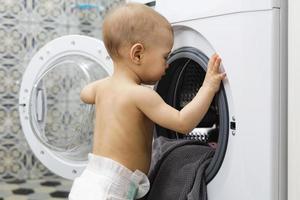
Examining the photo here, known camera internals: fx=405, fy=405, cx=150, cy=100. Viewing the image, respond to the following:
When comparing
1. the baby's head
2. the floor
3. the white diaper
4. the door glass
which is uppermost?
the baby's head

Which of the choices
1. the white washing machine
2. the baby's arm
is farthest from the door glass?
the baby's arm

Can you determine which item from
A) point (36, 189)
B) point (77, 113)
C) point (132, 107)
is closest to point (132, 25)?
point (132, 107)

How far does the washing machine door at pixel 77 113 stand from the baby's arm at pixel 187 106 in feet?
1.71

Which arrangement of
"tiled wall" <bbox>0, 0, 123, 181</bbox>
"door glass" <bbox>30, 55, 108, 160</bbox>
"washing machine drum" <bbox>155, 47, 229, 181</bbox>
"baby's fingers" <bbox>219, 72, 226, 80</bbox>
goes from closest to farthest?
"baby's fingers" <bbox>219, 72, 226, 80</bbox> < "washing machine drum" <bbox>155, 47, 229, 181</bbox> < "door glass" <bbox>30, 55, 108, 160</bbox> < "tiled wall" <bbox>0, 0, 123, 181</bbox>

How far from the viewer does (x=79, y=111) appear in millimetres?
1722

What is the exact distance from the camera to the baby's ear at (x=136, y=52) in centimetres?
87

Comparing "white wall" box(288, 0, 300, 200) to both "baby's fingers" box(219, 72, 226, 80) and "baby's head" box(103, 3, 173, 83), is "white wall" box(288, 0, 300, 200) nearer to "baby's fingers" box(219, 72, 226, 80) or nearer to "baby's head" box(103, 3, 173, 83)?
"baby's fingers" box(219, 72, 226, 80)

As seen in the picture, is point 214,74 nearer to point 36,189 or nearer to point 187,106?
point 187,106

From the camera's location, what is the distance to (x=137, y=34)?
867mm

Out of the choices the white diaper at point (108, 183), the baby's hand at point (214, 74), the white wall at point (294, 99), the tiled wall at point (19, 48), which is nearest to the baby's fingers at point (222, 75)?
the baby's hand at point (214, 74)

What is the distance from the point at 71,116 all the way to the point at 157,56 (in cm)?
100

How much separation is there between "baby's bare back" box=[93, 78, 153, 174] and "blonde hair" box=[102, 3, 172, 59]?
99 mm

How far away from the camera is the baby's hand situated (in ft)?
2.72

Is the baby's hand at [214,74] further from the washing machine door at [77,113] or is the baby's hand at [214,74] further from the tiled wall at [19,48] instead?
the tiled wall at [19,48]
